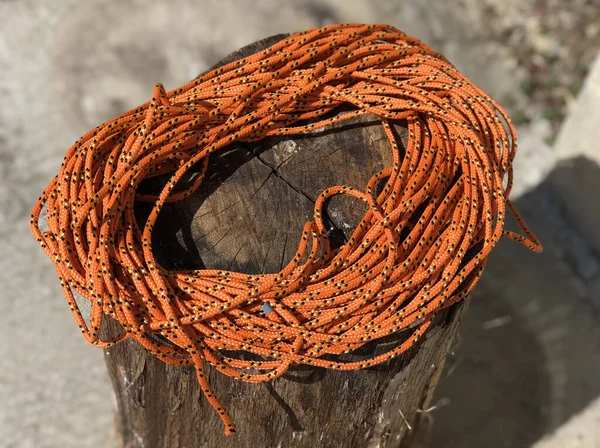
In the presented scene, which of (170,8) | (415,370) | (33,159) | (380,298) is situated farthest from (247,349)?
(170,8)

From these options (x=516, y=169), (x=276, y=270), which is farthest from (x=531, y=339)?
(x=276, y=270)

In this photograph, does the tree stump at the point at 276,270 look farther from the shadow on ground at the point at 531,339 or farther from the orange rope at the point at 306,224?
the shadow on ground at the point at 531,339

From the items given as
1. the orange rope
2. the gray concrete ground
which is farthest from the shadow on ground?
the orange rope

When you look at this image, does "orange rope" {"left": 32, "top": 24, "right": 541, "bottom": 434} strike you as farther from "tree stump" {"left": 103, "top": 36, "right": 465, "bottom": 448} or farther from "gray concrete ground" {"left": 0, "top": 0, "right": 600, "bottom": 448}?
"gray concrete ground" {"left": 0, "top": 0, "right": 600, "bottom": 448}

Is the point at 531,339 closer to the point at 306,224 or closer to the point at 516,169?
the point at 516,169

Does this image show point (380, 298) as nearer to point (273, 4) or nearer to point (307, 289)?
point (307, 289)

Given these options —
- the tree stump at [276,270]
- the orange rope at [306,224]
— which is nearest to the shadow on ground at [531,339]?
the tree stump at [276,270]
